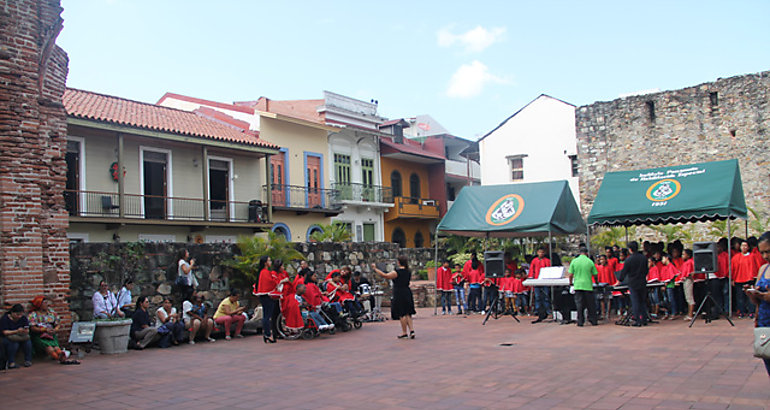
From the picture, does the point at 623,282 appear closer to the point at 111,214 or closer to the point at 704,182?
the point at 704,182

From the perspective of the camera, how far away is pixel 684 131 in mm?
26703

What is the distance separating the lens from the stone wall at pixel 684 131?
25.2 m

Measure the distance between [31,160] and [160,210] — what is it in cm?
1384

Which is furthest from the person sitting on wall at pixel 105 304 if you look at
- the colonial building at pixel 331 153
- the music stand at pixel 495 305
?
the colonial building at pixel 331 153

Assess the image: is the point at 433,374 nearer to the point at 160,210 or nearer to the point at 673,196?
the point at 673,196

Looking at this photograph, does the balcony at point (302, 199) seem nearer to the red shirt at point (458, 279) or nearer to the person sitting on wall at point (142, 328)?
the red shirt at point (458, 279)

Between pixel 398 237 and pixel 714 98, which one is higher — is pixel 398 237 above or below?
below

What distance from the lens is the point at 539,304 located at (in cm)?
1447

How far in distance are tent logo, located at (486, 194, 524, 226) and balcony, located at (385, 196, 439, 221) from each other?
68.2 ft

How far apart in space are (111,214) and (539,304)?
1525 cm

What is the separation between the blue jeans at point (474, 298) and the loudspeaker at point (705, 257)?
561 centimetres

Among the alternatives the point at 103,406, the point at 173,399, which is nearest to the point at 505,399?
the point at 173,399

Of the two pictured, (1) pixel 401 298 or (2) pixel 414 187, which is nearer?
Result: (1) pixel 401 298

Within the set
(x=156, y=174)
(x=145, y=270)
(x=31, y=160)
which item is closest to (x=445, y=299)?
(x=145, y=270)
